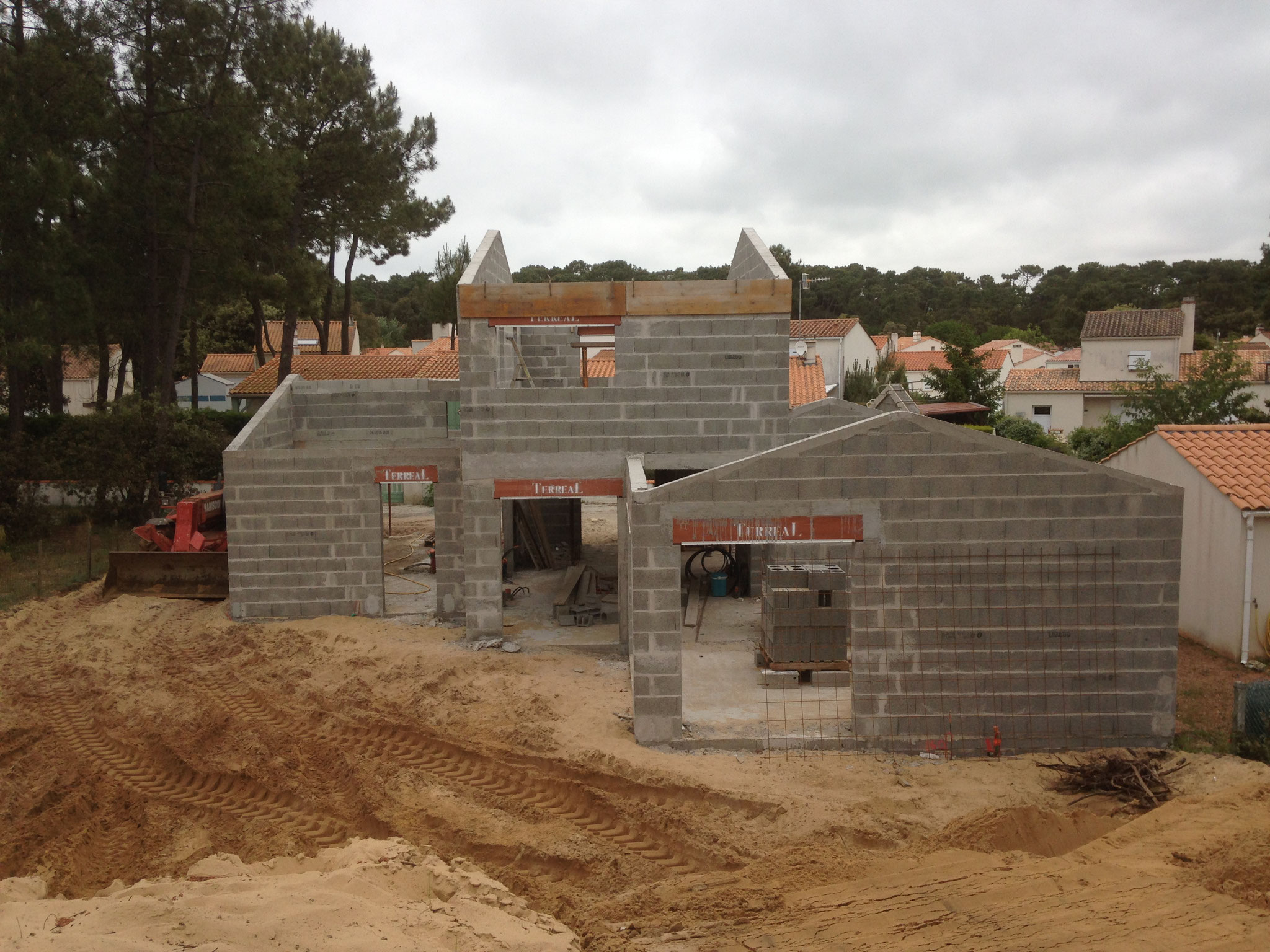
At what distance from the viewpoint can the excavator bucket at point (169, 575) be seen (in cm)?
1820

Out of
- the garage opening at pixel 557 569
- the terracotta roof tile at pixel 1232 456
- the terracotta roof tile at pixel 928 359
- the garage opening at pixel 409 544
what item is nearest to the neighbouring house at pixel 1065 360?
the terracotta roof tile at pixel 928 359

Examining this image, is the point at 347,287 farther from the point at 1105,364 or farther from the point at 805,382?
the point at 1105,364

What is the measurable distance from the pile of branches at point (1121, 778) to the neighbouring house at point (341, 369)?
2953cm

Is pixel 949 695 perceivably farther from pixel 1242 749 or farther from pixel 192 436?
pixel 192 436

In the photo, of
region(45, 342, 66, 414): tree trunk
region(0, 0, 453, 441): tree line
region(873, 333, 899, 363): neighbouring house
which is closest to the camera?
region(0, 0, 453, 441): tree line

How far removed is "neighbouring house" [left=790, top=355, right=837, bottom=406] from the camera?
97.0 ft

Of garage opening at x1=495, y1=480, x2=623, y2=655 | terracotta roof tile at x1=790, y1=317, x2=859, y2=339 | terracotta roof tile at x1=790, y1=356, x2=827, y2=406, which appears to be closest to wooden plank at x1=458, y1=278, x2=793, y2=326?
garage opening at x1=495, y1=480, x2=623, y2=655

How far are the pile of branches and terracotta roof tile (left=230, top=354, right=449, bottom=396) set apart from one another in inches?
1165

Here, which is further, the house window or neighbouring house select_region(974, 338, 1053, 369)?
neighbouring house select_region(974, 338, 1053, 369)

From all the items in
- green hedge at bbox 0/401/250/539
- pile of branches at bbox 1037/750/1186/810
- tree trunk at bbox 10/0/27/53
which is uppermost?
tree trunk at bbox 10/0/27/53

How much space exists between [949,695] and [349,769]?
22.1ft

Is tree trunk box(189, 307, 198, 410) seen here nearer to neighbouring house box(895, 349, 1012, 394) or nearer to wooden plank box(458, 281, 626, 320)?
wooden plank box(458, 281, 626, 320)

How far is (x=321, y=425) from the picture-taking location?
776 inches

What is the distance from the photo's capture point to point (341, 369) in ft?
125
